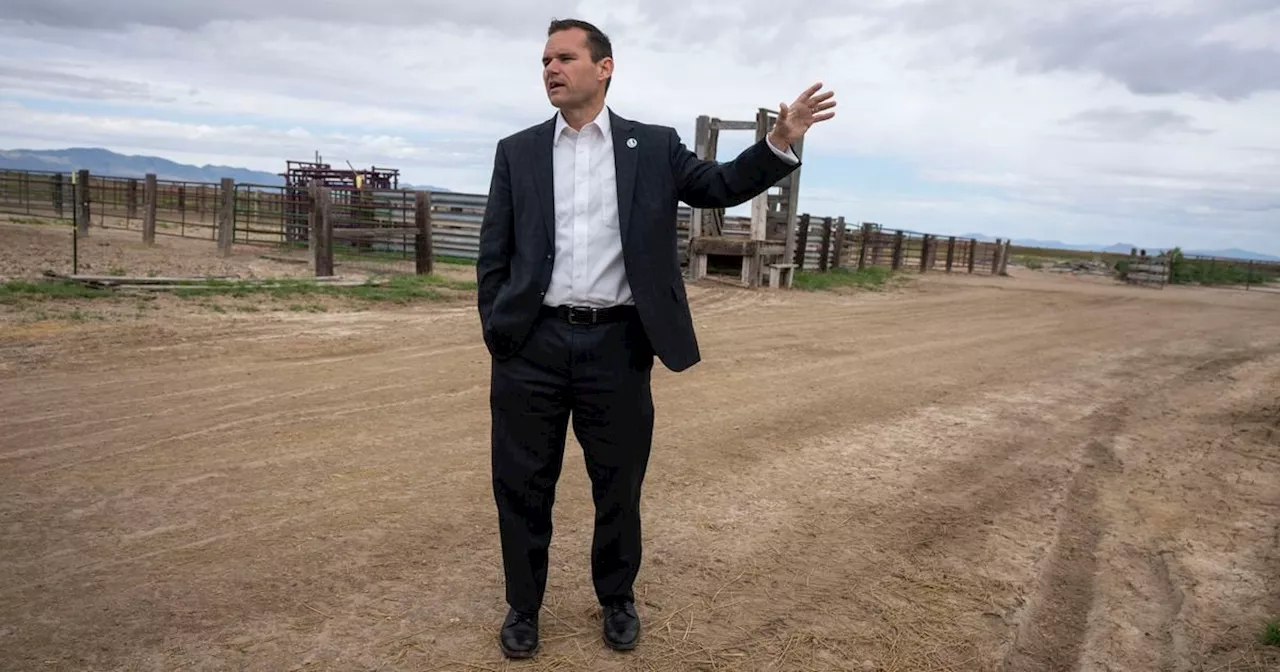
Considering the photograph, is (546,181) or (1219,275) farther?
(1219,275)

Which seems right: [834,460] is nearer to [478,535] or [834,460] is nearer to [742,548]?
[742,548]

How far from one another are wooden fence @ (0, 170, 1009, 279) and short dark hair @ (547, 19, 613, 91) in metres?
10.9

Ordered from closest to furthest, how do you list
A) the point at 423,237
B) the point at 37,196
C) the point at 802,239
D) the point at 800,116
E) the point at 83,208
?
the point at 800,116 → the point at 423,237 → the point at 83,208 → the point at 802,239 → the point at 37,196

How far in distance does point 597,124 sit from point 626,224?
0.34m

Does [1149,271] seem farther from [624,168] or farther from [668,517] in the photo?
[624,168]

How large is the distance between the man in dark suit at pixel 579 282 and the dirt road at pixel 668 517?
2.11ft

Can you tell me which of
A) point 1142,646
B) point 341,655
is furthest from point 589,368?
point 1142,646

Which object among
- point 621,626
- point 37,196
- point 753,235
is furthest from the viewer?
point 37,196

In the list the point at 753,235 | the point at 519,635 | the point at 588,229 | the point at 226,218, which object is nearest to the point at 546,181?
the point at 588,229

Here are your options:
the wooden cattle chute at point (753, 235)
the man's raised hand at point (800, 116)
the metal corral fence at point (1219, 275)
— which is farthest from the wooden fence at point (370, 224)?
the man's raised hand at point (800, 116)

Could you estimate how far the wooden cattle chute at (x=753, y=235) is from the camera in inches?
607

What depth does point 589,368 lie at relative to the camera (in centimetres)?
260

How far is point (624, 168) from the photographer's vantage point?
2598 mm

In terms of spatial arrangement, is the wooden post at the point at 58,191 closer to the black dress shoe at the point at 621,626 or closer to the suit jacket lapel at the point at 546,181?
the suit jacket lapel at the point at 546,181
